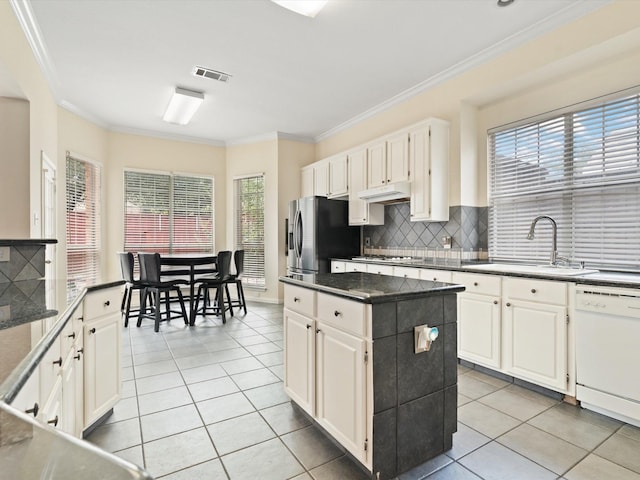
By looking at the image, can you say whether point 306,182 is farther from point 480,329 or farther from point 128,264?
point 480,329

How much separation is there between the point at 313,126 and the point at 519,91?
122 inches

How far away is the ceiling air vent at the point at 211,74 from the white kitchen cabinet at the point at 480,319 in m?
3.28

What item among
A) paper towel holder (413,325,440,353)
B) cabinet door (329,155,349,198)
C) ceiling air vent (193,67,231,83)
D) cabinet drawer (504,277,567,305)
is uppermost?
ceiling air vent (193,67,231,83)

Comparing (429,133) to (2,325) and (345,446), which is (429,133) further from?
(2,325)

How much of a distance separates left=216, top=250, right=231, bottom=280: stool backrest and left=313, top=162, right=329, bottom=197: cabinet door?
5.95 feet

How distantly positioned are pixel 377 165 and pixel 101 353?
11.5 ft

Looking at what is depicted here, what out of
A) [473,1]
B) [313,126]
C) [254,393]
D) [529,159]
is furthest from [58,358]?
[313,126]

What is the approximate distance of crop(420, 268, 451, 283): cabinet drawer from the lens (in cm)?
309

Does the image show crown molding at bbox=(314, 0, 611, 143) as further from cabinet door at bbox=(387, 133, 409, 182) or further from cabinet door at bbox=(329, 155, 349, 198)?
cabinet door at bbox=(329, 155, 349, 198)

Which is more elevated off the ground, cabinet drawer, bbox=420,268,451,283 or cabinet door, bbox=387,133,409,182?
cabinet door, bbox=387,133,409,182

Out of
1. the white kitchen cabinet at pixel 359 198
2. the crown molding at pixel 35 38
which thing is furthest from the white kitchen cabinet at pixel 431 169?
the crown molding at pixel 35 38

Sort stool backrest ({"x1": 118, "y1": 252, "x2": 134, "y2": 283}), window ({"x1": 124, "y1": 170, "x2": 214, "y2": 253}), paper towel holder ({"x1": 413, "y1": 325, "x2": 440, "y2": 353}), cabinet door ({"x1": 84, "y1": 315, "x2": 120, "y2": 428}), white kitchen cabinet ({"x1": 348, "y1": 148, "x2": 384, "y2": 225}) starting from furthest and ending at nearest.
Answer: window ({"x1": 124, "y1": 170, "x2": 214, "y2": 253}) < white kitchen cabinet ({"x1": 348, "y1": 148, "x2": 384, "y2": 225}) < stool backrest ({"x1": 118, "y1": 252, "x2": 134, "y2": 283}) < cabinet door ({"x1": 84, "y1": 315, "x2": 120, "y2": 428}) < paper towel holder ({"x1": 413, "y1": 325, "x2": 440, "y2": 353})

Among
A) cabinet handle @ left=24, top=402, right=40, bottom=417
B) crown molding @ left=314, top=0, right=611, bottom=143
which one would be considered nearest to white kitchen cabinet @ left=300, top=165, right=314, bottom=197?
crown molding @ left=314, top=0, right=611, bottom=143

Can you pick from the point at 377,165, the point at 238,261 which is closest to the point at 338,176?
the point at 377,165
